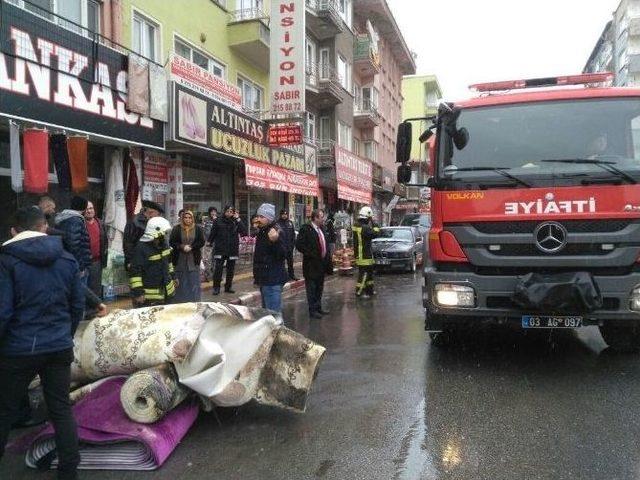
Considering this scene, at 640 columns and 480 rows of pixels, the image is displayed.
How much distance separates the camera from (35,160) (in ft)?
26.2

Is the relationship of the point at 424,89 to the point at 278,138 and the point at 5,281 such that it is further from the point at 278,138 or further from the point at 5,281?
the point at 5,281

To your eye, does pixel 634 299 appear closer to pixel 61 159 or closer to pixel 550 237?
pixel 550 237

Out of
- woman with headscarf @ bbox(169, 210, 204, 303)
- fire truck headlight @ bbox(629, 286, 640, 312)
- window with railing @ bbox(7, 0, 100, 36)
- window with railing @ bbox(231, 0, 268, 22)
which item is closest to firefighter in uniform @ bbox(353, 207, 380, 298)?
woman with headscarf @ bbox(169, 210, 204, 303)

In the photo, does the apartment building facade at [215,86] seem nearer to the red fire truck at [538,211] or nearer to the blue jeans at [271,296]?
the blue jeans at [271,296]

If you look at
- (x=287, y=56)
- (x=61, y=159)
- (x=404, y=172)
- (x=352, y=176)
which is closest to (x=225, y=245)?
(x=61, y=159)

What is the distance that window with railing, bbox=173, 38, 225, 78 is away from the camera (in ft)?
45.4

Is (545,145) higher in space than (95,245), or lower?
higher

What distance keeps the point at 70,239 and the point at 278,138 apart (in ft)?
33.2

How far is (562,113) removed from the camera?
582 cm

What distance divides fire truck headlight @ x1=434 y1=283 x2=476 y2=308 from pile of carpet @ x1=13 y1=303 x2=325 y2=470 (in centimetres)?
163

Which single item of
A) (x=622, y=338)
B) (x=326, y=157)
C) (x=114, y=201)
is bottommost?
(x=622, y=338)

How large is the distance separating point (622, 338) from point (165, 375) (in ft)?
16.2

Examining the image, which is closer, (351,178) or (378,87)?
(351,178)

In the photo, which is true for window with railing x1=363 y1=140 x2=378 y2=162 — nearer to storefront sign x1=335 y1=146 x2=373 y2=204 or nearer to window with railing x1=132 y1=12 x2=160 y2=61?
storefront sign x1=335 y1=146 x2=373 y2=204
